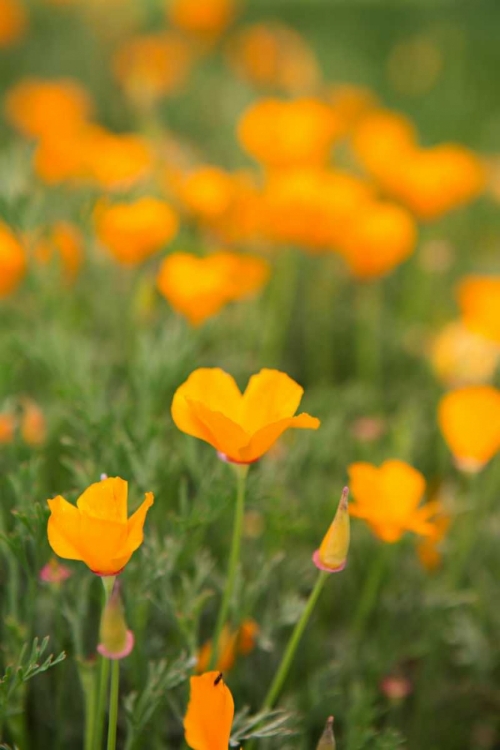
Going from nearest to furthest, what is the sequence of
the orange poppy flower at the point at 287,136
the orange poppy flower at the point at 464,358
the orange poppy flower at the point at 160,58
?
the orange poppy flower at the point at 464,358, the orange poppy flower at the point at 287,136, the orange poppy flower at the point at 160,58

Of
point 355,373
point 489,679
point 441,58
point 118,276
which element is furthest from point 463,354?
point 441,58

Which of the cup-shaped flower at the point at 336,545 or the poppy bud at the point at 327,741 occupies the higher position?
the cup-shaped flower at the point at 336,545

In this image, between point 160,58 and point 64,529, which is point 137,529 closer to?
point 64,529

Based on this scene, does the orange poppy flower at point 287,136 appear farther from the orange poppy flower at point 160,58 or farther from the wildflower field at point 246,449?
the orange poppy flower at point 160,58

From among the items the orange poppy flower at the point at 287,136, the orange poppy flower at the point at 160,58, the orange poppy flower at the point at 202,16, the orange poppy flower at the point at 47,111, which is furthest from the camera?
the orange poppy flower at the point at 202,16

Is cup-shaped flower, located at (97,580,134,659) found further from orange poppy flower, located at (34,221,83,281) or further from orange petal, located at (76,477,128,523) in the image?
orange poppy flower, located at (34,221,83,281)

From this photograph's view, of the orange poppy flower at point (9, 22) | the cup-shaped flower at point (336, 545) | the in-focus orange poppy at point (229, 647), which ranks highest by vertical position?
the cup-shaped flower at point (336, 545)

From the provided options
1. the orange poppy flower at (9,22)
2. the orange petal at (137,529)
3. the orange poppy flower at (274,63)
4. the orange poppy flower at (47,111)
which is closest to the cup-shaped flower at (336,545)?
the orange petal at (137,529)

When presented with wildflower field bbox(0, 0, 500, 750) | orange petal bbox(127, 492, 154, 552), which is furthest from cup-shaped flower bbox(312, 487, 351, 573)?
orange petal bbox(127, 492, 154, 552)
